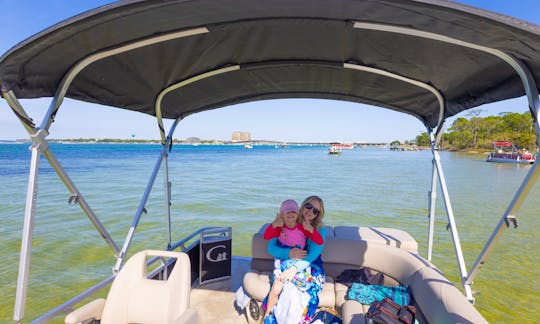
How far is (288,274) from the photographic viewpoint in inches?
109

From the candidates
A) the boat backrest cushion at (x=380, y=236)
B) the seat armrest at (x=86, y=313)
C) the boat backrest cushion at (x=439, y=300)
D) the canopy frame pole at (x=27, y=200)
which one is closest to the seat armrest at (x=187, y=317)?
the seat armrest at (x=86, y=313)

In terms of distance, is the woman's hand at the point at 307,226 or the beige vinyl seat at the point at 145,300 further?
the woman's hand at the point at 307,226

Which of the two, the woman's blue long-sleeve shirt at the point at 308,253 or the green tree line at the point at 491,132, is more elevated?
the green tree line at the point at 491,132

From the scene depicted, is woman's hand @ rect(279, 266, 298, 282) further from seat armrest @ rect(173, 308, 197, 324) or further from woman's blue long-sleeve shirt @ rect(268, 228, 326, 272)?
seat armrest @ rect(173, 308, 197, 324)

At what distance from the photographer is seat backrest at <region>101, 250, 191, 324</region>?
6.81ft

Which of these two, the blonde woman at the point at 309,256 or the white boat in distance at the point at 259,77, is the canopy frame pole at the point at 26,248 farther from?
the blonde woman at the point at 309,256

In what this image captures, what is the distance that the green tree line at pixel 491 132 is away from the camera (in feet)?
198

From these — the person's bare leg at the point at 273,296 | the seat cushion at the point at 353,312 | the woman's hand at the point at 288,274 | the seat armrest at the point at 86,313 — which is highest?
the seat armrest at the point at 86,313

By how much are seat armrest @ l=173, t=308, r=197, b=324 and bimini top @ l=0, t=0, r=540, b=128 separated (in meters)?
1.72

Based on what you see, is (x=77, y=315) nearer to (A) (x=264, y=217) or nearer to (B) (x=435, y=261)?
(B) (x=435, y=261)

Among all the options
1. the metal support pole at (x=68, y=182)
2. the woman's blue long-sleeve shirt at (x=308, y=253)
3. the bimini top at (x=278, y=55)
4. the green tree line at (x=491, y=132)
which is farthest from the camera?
the green tree line at (x=491, y=132)

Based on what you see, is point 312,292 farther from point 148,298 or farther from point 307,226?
point 148,298

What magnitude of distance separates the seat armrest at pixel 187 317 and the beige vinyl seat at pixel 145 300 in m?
0.04

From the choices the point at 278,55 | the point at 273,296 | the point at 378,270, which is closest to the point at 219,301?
the point at 273,296
